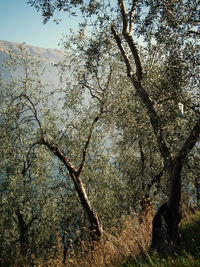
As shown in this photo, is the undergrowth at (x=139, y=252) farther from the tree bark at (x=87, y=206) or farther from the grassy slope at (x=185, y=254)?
the tree bark at (x=87, y=206)

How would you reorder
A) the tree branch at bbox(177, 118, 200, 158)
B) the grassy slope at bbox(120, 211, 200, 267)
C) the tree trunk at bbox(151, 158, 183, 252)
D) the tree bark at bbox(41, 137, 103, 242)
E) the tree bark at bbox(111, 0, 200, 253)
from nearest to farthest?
the grassy slope at bbox(120, 211, 200, 267) → the tree branch at bbox(177, 118, 200, 158) → the tree bark at bbox(111, 0, 200, 253) → the tree trunk at bbox(151, 158, 183, 252) → the tree bark at bbox(41, 137, 103, 242)

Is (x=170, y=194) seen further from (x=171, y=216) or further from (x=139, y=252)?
(x=139, y=252)

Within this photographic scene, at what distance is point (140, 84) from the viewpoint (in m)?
8.46

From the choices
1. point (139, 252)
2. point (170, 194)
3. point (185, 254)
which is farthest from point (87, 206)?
point (185, 254)

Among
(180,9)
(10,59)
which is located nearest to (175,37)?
(180,9)

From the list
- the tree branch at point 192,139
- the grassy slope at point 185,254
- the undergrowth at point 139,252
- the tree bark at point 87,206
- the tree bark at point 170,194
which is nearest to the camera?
the grassy slope at point 185,254

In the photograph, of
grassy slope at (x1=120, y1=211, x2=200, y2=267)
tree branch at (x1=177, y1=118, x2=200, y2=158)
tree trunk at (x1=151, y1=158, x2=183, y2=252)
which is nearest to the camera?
grassy slope at (x1=120, y1=211, x2=200, y2=267)

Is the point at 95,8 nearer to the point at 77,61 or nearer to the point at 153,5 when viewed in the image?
the point at 153,5

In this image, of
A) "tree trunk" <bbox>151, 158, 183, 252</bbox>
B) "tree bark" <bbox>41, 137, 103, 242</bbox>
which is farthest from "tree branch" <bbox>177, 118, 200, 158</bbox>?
"tree bark" <bbox>41, 137, 103, 242</bbox>

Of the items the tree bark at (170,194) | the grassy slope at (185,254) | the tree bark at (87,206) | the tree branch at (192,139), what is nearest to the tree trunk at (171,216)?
the tree bark at (170,194)

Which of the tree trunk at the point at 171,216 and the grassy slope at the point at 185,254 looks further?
the tree trunk at the point at 171,216

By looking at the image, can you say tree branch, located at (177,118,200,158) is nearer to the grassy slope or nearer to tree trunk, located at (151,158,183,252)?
tree trunk, located at (151,158,183,252)

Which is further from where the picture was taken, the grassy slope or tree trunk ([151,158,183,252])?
tree trunk ([151,158,183,252])

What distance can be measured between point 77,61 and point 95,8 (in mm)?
4460
